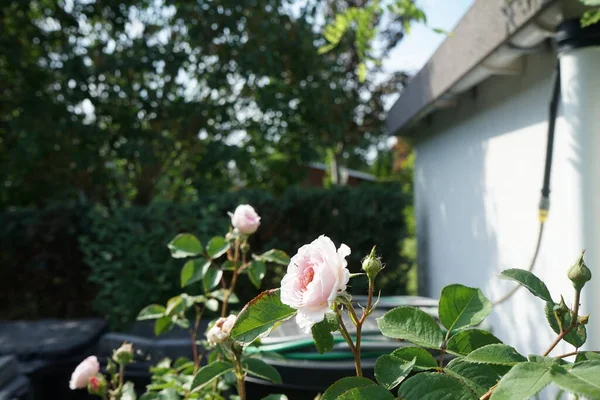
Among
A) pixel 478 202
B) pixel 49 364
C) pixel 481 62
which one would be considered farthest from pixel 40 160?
pixel 481 62

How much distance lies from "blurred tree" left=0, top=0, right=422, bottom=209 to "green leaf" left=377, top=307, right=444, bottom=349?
5586mm

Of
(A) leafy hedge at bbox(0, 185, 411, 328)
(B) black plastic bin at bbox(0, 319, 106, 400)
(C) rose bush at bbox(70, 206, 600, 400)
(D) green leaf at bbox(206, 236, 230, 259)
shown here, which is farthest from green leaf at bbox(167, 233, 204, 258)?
(A) leafy hedge at bbox(0, 185, 411, 328)

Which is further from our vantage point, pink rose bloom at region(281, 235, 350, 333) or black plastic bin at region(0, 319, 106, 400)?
black plastic bin at region(0, 319, 106, 400)

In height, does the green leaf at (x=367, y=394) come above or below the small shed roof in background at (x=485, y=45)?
below

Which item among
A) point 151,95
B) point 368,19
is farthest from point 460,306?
point 151,95

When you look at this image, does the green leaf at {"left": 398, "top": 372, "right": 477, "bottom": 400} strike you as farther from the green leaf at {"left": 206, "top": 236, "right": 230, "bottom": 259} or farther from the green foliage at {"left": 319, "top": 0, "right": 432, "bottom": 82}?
the green foliage at {"left": 319, "top": 0, "right": 432, "bottom": 82}

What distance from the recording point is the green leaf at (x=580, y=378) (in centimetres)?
66

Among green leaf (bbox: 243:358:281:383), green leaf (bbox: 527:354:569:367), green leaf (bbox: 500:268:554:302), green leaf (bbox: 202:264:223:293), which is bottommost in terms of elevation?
green leaf (bbox: 243:358:281:383)

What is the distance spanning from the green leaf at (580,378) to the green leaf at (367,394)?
25 centimetres

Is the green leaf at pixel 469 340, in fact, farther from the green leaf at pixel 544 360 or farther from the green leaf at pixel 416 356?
the green leaf at pixel 544 360

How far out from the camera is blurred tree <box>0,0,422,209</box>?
630 centimetres

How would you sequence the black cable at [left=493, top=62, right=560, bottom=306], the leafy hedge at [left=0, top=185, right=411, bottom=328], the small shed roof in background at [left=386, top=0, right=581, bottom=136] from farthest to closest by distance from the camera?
the leafy hedge at [left=0, top=185, right=411, bottom=328] < the black cable at [left=493, top=62, right=560, bottom=306] < the small shed roof in background at [left=386, top=0, right=581, bottom=136]

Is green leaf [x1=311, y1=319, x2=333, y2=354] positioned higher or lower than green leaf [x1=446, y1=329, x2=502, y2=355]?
higher

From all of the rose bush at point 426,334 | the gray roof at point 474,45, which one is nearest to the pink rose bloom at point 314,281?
the rose bush at point 426,334
